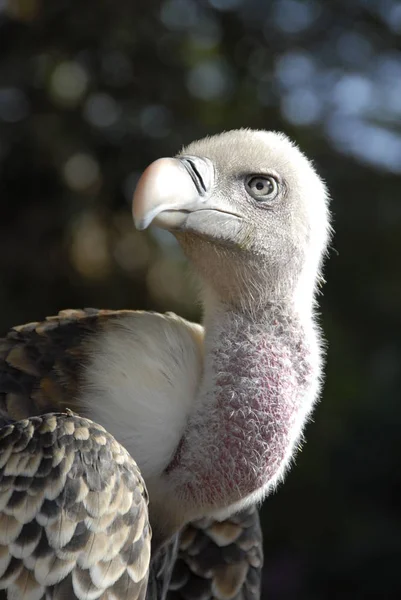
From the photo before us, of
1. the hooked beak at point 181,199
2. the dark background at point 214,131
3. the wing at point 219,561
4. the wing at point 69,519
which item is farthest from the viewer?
the dark background at point 214,131

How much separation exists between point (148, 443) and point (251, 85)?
370cm

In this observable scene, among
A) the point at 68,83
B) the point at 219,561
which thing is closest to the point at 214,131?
the point at 68,83

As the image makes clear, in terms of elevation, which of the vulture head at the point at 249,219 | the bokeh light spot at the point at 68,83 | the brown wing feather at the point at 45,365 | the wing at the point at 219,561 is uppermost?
the vulture head at the point at 249,219

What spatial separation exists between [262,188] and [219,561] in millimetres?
1035

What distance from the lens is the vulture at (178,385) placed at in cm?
182

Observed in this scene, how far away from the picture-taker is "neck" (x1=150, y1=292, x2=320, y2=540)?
2.03 metres

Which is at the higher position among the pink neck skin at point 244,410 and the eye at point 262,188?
the eye at point 262,188

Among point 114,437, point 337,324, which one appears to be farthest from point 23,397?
point 337,324

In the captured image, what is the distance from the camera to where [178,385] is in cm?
209

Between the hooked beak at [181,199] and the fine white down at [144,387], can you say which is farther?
the fine white down at [144,387]

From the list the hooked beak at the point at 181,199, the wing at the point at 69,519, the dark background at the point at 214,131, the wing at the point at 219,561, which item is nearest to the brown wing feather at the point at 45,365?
the wing at the point at 69,519

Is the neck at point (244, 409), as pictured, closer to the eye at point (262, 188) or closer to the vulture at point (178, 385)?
the vulture at point (178, 385)

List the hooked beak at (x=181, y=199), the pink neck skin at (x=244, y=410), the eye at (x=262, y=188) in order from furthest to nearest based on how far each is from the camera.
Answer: the eye at (x=262, y=188) → the pink neck skin at (x=244, y=410) → the hooked beak at (x=181, y=199)

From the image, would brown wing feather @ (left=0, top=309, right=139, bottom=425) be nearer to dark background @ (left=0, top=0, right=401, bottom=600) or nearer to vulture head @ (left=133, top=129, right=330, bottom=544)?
vulture head @ (left=133, top=129, right=330, bottom=544)
